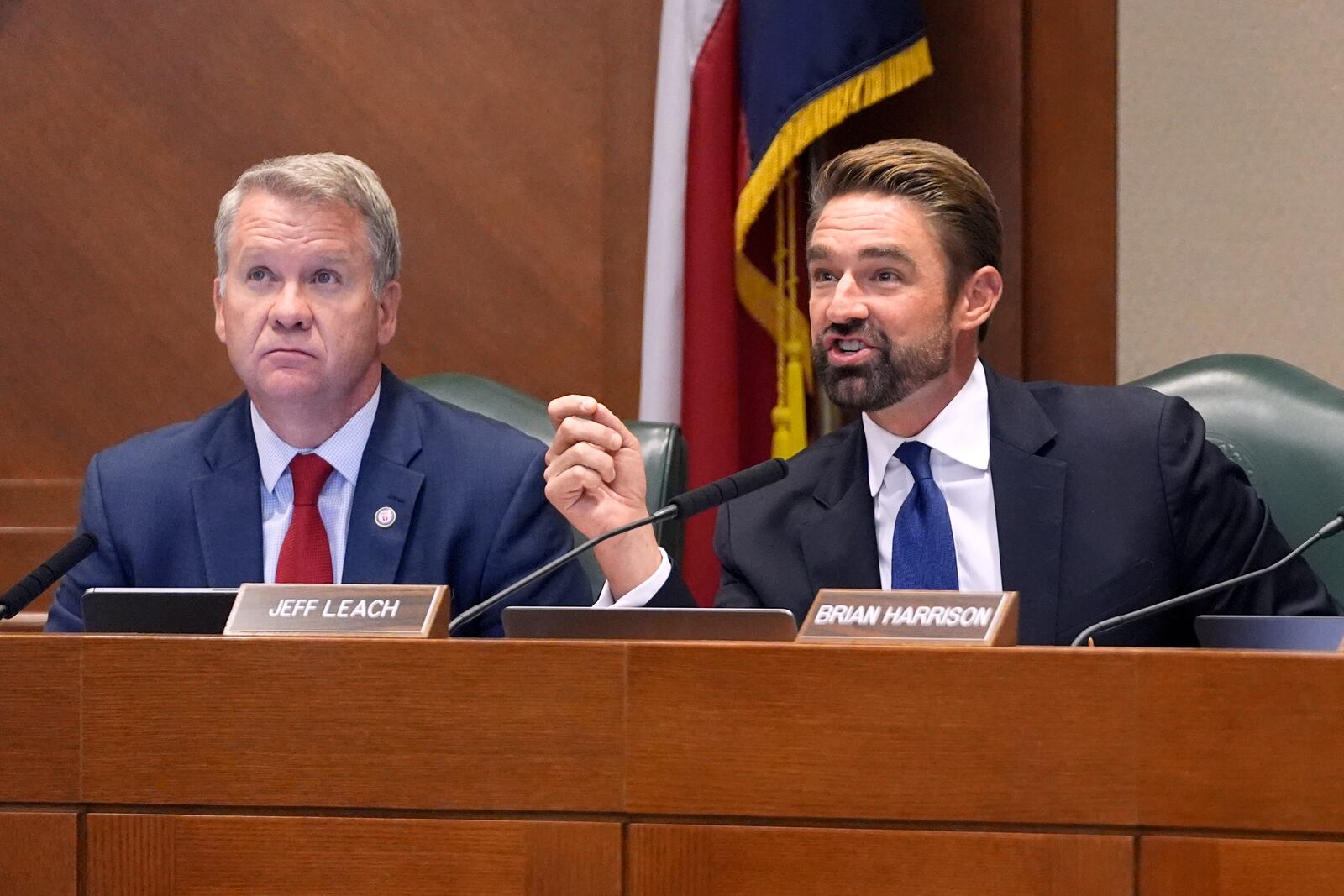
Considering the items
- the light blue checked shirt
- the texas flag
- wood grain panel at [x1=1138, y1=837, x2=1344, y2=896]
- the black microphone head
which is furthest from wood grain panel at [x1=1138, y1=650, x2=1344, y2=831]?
the texas flag

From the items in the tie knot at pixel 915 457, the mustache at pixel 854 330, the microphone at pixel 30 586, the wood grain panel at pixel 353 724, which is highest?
the mustache at pixel 854 330

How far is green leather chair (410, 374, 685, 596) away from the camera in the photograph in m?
2.63

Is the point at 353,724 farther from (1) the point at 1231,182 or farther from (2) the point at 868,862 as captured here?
(1) the point at 1231,182

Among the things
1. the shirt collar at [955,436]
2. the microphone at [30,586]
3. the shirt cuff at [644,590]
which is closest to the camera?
the microphone at [30,586]

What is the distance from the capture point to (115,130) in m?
3.56

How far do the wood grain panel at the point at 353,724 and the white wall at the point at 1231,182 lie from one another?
2.14 m

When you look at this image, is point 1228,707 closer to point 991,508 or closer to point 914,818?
point 914,818

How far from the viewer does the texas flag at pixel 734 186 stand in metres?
3.10

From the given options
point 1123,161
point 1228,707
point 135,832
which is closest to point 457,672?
point 135,832

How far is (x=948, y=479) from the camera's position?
237 cm

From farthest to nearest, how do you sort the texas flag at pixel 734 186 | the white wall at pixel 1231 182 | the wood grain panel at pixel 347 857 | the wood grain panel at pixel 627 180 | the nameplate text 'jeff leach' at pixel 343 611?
the wood grain panel at pixel 627 180
the white wall at pixel 1231 182
the texas flag at pixel 734 186
the nameplate text 'jeff leach' at pixel 343 611
the wood grain panel at pixel 347 857

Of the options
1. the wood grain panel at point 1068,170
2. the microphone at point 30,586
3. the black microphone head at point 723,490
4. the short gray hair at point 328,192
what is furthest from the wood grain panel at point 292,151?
→ the microphone at point 30,586

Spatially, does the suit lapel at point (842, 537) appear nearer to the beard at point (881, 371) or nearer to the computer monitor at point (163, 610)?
the beard at point (881, 371)

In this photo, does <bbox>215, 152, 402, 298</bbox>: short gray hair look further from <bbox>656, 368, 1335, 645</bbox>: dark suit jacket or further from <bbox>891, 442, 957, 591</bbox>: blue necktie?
<bbox>891, 442, 957, 591</bbox>: blue necktie
